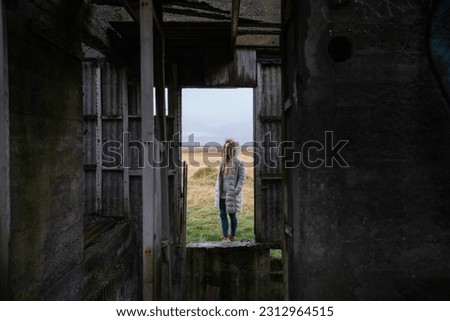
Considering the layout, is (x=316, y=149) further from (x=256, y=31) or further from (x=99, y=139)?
(x=99, y=139)

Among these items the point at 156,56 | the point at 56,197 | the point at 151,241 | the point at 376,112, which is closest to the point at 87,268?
the point at 56,197

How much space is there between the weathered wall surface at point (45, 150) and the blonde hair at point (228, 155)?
292 cm

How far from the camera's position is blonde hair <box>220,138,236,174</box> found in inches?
262

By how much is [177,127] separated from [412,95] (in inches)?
191

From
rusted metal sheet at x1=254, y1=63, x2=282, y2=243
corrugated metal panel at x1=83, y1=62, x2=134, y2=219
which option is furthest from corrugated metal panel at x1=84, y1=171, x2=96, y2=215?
rusted metal sheet at x1=254, y1=63, x2=282, y2=243

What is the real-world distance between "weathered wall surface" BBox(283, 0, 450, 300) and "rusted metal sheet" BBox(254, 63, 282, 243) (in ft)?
14.1

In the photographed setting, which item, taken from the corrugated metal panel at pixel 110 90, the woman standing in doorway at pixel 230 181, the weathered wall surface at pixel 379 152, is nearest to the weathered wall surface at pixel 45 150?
the weathered wall surface at pixel 379 152

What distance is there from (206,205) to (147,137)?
931cm

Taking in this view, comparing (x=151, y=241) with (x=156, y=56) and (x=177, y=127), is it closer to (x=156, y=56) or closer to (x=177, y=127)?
(x=156, y=56)

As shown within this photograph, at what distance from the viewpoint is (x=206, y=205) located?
1217cm

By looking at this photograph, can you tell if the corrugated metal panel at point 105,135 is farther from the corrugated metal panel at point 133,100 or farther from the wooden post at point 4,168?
the wooden post at point 4,168

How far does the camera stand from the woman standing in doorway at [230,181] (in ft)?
21.7

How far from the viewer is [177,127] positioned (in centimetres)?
684

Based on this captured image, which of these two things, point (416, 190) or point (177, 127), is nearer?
point (416, 190)
